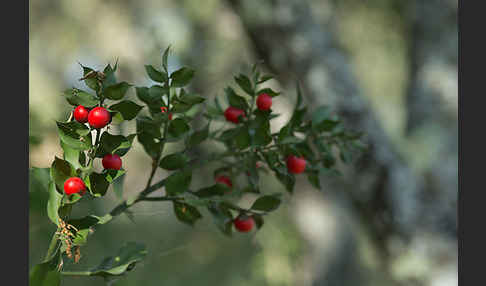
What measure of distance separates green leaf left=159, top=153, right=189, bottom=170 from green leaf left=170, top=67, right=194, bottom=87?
0.06 metres

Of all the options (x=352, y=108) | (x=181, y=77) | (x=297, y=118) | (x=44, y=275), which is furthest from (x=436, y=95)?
(x=44, y=275)

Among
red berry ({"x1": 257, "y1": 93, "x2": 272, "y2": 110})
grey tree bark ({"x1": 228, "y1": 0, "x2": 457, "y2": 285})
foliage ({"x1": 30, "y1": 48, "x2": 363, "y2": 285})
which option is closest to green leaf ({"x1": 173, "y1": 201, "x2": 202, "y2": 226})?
foliage ({"x1": 30, "y1": 48, "x2": 363, "y2": 285})

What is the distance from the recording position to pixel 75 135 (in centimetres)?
25

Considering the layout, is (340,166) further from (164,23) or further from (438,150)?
(164,23)

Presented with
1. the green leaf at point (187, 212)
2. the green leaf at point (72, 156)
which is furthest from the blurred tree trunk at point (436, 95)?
the green leaf at point (72, 156)

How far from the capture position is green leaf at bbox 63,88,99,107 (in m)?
0.25

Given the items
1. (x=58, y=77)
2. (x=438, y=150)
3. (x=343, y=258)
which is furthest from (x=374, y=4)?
(x=58, y=77)

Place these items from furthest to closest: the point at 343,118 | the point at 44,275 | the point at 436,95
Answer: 1. the point at 436,95
2. the point at 343,118
3. the point at 44,275

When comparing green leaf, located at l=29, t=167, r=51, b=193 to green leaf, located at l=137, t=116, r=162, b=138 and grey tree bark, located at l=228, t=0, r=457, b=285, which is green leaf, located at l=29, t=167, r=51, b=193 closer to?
green leaf, located at l=137, t=116, r=162, b=138

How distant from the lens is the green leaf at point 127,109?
0.26 m

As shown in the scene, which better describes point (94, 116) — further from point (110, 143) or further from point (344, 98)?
point (344, 98)

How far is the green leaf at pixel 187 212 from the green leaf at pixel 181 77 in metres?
0.09

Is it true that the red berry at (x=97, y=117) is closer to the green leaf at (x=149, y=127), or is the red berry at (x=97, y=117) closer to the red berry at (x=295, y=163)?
the green leaf at (x=149, y=127)

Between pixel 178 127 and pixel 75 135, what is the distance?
9cm
